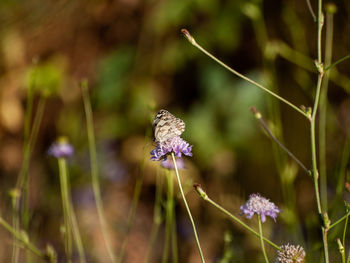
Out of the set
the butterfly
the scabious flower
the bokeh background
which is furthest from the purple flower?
the bokeh background

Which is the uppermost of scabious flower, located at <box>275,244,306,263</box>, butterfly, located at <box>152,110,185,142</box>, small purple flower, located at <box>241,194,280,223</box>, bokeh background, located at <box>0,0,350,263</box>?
bokeh background, located at <box>0,0,350,263</box>

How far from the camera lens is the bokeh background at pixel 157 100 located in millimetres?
1298

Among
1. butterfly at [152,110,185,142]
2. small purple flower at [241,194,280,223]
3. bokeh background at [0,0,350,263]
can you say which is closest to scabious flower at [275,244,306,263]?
small purple flower at [241,194,280,223]

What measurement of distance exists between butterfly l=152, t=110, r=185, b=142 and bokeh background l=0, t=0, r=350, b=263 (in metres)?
0.58

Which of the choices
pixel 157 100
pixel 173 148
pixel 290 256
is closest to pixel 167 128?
pixel 173 148

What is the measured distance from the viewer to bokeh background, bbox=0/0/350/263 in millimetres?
1298

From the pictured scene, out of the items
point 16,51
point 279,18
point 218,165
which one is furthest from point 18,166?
point 279,18

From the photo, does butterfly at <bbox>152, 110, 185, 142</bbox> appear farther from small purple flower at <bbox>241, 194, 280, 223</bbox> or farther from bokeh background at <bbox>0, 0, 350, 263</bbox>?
bokeh background at <bbox>0, 0, 350, 263</bbox>

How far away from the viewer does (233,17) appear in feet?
4.27

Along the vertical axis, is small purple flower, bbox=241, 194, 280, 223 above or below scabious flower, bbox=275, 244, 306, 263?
above

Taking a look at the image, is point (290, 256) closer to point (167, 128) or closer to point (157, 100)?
point (167, 128)

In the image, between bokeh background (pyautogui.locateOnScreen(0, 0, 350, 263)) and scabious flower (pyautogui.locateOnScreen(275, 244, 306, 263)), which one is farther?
bokeh background (pyautogui.locateOnScreen(0, 0, 350, 263))

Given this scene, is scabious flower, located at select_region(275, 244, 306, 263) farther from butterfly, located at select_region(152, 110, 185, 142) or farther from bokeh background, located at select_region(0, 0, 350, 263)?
bokeh background, located at select_region(0, 0, 350, 263)

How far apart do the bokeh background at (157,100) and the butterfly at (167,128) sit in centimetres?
58
